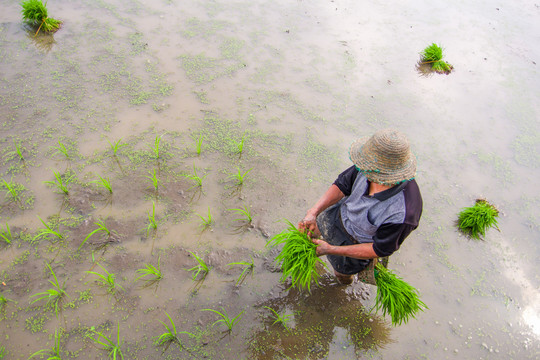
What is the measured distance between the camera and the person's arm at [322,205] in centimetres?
229

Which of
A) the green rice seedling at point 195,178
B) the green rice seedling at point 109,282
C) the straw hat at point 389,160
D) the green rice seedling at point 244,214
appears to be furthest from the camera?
the green rice seedling at point 195,178

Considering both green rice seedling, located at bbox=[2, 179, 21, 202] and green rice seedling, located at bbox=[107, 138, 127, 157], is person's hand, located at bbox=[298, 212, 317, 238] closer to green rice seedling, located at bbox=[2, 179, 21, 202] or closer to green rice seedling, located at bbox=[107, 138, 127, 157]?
green rice seedling, located at bbox=[107, 138, 127, 157]

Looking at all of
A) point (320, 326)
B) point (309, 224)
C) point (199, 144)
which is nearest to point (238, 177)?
point (199, 144)

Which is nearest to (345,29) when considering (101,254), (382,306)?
(382,306)

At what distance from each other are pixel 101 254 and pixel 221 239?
35.7 inches

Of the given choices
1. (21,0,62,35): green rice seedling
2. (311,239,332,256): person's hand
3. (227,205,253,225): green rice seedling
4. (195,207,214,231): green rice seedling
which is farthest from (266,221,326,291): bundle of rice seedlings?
(21,0,62,35): green rice seedling

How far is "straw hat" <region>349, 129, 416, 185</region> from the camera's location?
1.78 m

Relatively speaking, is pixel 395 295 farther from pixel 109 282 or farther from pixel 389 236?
pixel 109 282

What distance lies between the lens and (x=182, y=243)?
2.73 metres

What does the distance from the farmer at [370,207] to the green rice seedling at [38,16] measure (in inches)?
172

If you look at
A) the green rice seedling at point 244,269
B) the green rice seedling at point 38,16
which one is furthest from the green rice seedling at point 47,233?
the green rice seedling at point 38,16

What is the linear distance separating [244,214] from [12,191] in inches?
74.9

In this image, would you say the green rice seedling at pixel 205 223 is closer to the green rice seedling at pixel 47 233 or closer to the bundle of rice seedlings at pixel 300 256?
the bundle of rice seedlings at pixel 300 256

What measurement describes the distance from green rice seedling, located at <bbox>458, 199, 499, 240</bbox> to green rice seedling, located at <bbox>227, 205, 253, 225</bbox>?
1.88 meters
